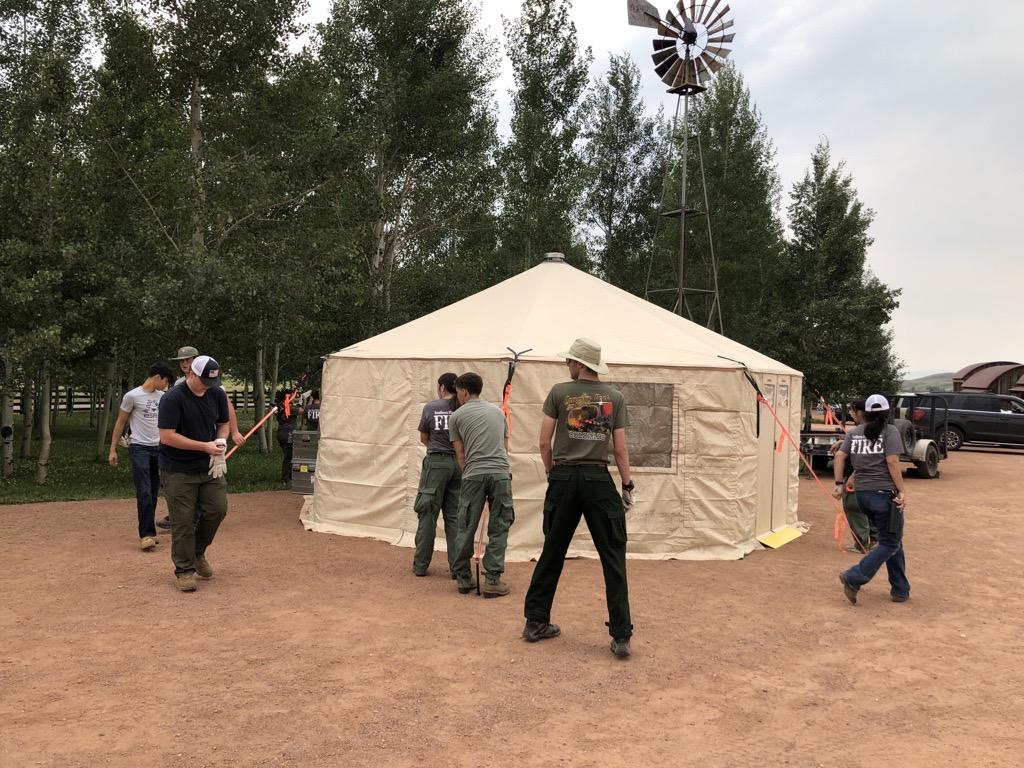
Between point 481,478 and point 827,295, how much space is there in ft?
63.5

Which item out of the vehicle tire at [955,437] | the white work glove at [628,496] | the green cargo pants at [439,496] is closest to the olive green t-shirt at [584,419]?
the white work glove at [628,496]

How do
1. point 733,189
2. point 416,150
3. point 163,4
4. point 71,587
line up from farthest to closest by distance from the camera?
1. point 733,189
2. point 416,150
3. point 163,4
4. point 71,587

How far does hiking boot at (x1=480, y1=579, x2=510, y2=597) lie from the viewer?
6.03 m

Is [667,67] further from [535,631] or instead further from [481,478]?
[535,631]

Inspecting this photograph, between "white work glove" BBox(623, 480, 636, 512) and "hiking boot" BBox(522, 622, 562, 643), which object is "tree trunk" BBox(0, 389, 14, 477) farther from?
"white work glove" BBox(623, 480, 636, 512)

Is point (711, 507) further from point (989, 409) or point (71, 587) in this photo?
point (989, 409)

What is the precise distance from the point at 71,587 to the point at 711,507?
222 inches

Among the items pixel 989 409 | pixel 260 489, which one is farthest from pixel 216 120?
pixel 989 409

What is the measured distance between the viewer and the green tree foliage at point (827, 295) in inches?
860

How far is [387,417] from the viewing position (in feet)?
27.1

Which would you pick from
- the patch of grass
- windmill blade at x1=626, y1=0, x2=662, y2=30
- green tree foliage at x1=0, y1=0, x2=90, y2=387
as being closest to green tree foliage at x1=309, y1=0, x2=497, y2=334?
the patch of grass

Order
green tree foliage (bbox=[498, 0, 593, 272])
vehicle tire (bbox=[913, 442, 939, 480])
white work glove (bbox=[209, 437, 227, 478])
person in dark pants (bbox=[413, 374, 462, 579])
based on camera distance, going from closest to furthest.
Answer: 1. white work glove (bbox=[209, 437, 227, 478])
2. person in dark pants (bbox=[413, 374, 462, 579])
3. vehicle tire (bbox=[913, 442, 939, 480])
4. green tree foliage (bbox=[498, 0, 593, 272])

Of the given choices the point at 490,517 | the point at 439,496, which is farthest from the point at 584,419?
the point at 439,496

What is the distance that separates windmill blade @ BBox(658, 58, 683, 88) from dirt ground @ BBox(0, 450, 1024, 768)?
30.4 ft
